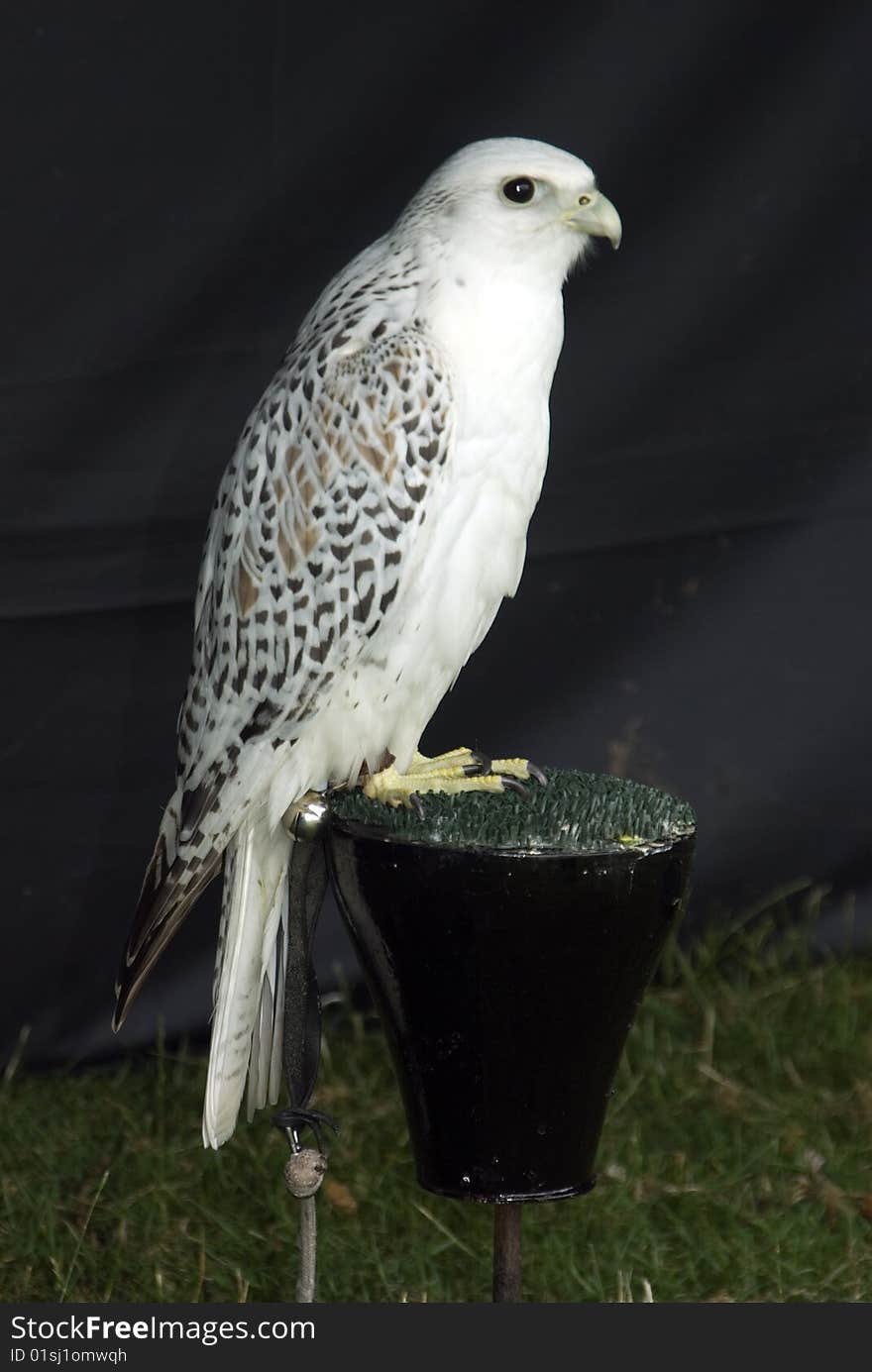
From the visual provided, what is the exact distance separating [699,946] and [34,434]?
1.54 metres

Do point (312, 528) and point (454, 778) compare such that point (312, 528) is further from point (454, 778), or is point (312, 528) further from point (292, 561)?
point (454, 778)

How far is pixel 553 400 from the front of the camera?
313 centimetres

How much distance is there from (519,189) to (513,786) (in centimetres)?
69

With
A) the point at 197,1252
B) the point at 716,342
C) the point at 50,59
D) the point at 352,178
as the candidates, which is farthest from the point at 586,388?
the point at 197,1252

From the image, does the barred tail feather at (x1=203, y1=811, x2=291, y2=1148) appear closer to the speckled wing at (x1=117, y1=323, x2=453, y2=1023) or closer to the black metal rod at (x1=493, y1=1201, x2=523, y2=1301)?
the speckled wing at (x1=117, y1=323, x2=453, y2=1023)

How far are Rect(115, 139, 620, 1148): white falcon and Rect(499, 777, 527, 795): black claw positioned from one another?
0.03 meters

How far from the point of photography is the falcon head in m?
2.11

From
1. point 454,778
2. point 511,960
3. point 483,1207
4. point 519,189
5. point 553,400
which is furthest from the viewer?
point 553,400

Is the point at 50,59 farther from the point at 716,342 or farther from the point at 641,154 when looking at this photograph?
the point at 716,342

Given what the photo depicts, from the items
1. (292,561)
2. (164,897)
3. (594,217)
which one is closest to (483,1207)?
(164,897)

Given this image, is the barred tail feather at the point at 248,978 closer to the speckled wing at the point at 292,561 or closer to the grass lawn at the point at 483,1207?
the speckled wing at the point at 292,561

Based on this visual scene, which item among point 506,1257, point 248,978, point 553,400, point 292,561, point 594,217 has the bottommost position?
point 506,1257

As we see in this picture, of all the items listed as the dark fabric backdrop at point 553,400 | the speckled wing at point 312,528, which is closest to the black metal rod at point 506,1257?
the speckled wing at point 312,528

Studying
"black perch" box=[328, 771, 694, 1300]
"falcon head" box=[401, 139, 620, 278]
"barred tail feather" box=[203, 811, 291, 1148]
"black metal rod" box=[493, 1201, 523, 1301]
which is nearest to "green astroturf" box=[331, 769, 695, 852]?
"black perch" box=[328, 771, 694, 1300]
